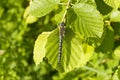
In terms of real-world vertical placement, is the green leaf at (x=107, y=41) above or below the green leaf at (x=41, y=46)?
below

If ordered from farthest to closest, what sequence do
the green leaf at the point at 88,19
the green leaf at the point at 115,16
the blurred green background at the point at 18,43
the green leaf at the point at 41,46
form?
the blurred green background at the point at 18,43
the green leaf at the point at 115,16
the green leaf at the point at 41,46
the green leaf at the point at 88,19

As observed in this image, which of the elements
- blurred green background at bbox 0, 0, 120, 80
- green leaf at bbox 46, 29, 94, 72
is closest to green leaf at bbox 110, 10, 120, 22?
green leaf at bbox 46, 29, 94, 72

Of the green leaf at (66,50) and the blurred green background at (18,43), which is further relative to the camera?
the blurred green background at (18,43)

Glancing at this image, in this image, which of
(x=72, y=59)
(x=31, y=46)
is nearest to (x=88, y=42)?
(x=72, y=59)

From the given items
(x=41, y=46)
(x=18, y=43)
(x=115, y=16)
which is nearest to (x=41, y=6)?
(x=41, y=46)

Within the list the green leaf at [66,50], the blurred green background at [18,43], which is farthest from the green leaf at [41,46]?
the blurred green background at [18,43]

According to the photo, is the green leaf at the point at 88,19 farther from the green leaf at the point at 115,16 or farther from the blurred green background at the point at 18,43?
the blurred green background at the point at 18,43

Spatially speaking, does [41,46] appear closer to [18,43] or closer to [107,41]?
[107,41]

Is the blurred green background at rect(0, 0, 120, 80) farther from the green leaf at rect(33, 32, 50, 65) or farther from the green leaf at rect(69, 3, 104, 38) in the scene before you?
the green leaf at rect(69, 3, 104, 38)
